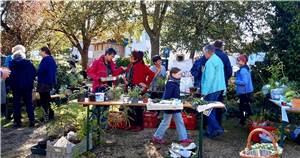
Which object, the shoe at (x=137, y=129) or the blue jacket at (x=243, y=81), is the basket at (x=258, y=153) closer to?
the blue jacket at (x=243, y=81)

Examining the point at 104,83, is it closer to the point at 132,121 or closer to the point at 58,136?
the point at 132,121

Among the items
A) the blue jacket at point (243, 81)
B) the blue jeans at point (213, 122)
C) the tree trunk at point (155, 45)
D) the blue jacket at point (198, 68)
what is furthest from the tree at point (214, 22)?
the blue jeans at point (213, 122)

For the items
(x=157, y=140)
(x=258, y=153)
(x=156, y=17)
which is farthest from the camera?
(x=156, y=17)

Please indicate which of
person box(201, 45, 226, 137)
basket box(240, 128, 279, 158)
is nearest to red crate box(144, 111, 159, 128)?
person box(201, 45, 226, 137)

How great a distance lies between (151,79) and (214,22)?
12.3 ft

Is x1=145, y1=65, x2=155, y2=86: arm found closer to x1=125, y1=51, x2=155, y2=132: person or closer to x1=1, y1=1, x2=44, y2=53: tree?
x1=125, y1=51, x2=155, y2=132: person

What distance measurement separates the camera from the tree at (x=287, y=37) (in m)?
8.67

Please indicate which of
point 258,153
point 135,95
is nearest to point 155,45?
point 135,95

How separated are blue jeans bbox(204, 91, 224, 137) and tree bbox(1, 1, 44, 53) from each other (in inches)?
299

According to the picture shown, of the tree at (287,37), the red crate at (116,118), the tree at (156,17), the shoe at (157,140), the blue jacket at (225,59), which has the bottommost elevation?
the shoe at (157,140)

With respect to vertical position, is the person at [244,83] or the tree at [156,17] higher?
the tree at [156,17]

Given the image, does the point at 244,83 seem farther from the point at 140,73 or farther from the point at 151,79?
the point at 140,73

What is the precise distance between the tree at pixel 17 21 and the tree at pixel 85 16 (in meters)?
1.74

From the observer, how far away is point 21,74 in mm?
7641
